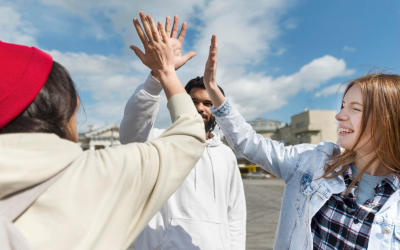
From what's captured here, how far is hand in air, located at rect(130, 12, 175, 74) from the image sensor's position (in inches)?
51.3

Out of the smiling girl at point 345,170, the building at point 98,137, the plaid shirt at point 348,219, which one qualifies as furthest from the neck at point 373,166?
the building at point 98,137

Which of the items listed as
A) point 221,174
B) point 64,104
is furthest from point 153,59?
point 221,174

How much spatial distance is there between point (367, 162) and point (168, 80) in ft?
4.09

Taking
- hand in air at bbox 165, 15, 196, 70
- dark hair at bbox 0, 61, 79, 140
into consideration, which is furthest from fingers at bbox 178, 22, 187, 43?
dark hair at bbox 0, 61, 79, 140

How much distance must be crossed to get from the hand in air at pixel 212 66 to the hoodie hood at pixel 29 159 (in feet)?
3.24

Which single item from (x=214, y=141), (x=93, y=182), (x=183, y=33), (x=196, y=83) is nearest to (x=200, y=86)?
(x=196, y=83)

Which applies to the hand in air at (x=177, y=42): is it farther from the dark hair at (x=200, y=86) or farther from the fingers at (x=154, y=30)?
the dark hair at (x=200, y=86)

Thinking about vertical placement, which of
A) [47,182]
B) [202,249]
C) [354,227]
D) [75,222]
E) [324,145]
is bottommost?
[202,249]

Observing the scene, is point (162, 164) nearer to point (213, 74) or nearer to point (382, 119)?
point (213, 74)

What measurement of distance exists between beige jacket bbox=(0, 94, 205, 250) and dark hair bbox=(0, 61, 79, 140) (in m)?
0.06

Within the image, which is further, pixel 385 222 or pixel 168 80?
pixel 385 222

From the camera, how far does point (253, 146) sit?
72.8 inches

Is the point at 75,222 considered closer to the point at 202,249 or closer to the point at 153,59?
the point at 153,59

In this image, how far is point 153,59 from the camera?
1.37 meters
